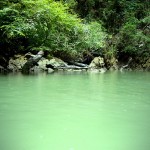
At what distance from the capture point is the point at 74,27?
1822 centimetres

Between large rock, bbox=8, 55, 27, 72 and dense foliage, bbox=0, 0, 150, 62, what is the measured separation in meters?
0.86

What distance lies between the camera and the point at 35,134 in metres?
3.91

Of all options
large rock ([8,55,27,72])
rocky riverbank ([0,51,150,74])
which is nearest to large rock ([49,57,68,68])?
rocky riverbank ([0,51,150,74])

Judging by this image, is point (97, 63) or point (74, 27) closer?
point (74, 27)

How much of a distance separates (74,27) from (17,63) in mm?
4335

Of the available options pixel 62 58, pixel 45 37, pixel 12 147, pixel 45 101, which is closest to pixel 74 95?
pixel 45 101

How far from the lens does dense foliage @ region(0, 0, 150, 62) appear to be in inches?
574

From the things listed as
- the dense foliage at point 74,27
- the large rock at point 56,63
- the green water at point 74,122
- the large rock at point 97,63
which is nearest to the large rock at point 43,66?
the large rock at point 56,63

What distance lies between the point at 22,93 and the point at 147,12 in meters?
17.8

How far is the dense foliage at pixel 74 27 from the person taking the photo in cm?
1459

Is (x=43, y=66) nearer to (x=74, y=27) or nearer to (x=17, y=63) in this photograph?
(x=17, y=63)

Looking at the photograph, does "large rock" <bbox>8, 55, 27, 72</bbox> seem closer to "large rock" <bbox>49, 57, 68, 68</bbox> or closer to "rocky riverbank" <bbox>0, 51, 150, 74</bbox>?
"rocky riverbank" <bbox>0, 51, 150, 74</bbox>

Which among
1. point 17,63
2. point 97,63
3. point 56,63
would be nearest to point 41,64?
point 56,63

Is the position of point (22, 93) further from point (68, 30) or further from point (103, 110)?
point (68, 30)
